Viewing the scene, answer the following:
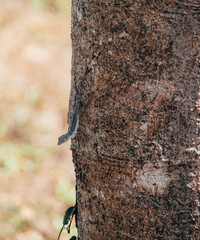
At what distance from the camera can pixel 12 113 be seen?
4.20 m

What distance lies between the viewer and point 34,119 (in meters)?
4.19

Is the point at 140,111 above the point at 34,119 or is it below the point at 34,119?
above

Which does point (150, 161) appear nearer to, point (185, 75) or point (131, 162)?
point (131, 162)

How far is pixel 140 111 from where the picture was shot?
3.56ft

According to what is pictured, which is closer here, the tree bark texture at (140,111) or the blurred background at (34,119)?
the tree bark texture at (140,111)

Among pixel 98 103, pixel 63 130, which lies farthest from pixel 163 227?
pixel 63 130

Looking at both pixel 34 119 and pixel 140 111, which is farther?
pixel 34 119

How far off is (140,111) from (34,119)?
10.5 feet

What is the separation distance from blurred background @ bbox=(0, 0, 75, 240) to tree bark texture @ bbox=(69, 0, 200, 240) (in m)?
1.91

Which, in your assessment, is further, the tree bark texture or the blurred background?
the blurred background

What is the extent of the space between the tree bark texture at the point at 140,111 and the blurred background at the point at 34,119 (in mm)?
1911

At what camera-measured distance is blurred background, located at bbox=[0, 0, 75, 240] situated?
3145 mm

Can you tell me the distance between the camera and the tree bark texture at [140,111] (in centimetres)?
104

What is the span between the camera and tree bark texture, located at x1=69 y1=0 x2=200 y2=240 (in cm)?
104
